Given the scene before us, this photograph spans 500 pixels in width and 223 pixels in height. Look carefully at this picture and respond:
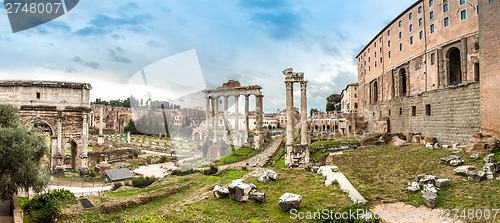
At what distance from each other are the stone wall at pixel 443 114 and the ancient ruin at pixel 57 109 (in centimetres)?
3286

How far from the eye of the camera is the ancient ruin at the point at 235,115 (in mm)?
44003

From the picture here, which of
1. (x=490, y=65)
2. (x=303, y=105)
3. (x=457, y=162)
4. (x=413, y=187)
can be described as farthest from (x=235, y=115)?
(x=413, y=187)

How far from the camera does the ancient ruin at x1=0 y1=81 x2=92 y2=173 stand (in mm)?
22953

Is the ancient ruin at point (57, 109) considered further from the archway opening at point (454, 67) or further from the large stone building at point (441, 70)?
the archway opening at point (454, 67)

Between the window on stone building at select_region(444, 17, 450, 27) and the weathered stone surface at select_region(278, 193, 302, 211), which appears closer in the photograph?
the weathered stone surface at select_region(278, 193, 302, 211)

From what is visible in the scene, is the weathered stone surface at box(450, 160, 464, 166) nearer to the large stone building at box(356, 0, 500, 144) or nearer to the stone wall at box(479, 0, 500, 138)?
the stone wall at box(479, 0, 500, 138)

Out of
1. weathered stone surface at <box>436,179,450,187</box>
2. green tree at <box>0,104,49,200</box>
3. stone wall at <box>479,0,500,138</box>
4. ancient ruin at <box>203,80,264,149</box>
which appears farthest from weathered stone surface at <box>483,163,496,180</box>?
ancient ruin at <box>203,80,264,149</box>

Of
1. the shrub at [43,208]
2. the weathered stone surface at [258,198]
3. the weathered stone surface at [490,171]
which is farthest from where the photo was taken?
the weathered stone surface at [490,171]

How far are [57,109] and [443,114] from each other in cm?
Result: 3492

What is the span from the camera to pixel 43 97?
938 inches

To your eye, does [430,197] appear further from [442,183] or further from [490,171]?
[490,171]

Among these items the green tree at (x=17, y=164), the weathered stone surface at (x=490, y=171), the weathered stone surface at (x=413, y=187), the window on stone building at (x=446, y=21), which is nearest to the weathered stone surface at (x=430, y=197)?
the weathered stone surface at (x=413, y=187)

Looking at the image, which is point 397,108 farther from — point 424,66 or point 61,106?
point 61,106

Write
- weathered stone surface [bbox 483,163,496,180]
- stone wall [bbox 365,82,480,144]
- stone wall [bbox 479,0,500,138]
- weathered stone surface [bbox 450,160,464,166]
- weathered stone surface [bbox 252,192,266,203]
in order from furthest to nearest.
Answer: stone wall [bbox 365,82,480,144], stone wall [bbox 479,0,500,138], weathered stone surface [bbox 450,160,464,166], weathered stone surface [bbox 483,163,496,180], weathered stone surface [bbox 252,192,266,203]
